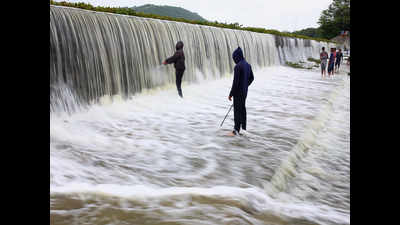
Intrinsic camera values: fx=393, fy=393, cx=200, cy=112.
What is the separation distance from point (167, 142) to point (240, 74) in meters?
1.75

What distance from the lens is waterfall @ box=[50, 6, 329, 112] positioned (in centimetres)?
933

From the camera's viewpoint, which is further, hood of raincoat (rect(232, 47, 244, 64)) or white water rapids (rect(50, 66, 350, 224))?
hood of raincoat (rect(232, 47, 244, 64))

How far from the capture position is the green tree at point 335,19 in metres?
68.4

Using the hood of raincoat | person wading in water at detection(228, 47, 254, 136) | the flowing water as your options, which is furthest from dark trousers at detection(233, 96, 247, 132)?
the hood of raincoat

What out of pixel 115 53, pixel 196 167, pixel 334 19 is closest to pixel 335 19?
pixel 334 19

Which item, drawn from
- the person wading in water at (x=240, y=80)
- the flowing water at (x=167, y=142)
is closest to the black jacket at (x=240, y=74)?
the person wading in water at (x=240, y=80)

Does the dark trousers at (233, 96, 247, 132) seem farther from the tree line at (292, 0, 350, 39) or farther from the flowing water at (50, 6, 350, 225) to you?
the tree line at (292, 0, 350, 39)

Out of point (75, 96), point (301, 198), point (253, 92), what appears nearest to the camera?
point (301, 198)

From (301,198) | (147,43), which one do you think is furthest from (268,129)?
(147,43)

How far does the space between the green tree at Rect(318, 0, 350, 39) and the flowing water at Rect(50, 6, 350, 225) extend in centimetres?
5806

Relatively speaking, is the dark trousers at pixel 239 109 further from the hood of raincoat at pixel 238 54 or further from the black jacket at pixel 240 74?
the hood of raincoat at pixel 238 54
